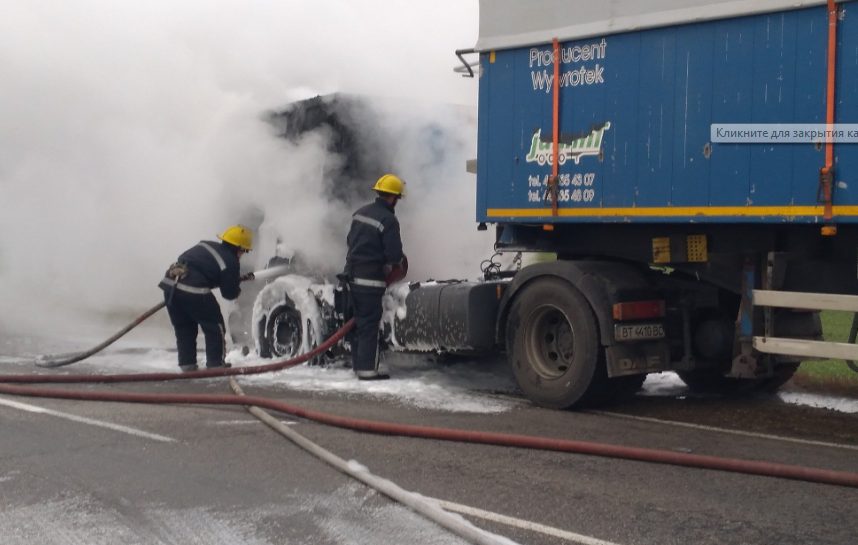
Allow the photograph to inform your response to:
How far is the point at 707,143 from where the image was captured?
23.9ft

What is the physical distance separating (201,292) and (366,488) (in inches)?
206

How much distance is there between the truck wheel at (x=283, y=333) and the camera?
10.7m

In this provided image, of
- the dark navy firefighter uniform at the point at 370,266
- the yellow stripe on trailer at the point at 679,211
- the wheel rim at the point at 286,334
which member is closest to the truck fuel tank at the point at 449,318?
the dark navy firefighter uniform at the point at 370,266

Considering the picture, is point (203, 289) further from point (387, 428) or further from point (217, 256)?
point (387, 428)

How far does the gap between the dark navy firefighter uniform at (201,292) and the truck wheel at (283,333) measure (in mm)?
564

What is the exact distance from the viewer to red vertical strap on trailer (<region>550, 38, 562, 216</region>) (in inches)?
323

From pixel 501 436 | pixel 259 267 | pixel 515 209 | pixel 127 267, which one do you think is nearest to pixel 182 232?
pixel 127 267

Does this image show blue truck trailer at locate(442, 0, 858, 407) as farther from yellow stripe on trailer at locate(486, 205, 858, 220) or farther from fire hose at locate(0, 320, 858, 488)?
fire hose at locate(0, 320, 858, 488)

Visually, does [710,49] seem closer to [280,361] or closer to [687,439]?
[687,439]

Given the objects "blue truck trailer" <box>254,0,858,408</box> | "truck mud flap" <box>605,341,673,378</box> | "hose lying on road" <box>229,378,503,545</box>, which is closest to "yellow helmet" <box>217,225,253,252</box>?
"blue truck trailer" <box>254,0,858,408</box>

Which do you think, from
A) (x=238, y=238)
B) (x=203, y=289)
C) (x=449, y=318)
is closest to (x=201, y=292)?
(x=203, y=289)

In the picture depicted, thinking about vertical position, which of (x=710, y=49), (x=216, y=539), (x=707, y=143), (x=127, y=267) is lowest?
(x=216, y=539)

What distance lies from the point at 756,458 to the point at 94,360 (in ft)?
24.7

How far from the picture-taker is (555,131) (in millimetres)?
8258
